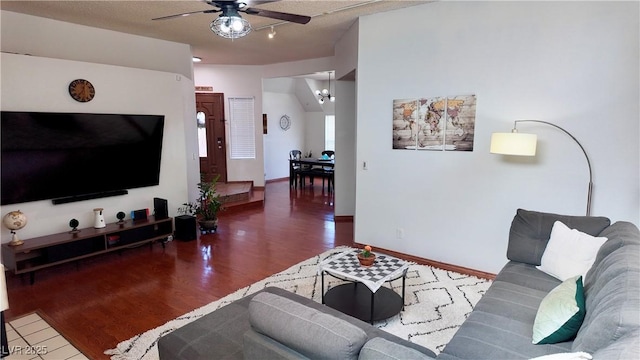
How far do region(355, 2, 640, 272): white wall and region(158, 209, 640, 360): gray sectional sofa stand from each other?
70 centimetres

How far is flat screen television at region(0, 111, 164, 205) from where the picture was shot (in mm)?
3781

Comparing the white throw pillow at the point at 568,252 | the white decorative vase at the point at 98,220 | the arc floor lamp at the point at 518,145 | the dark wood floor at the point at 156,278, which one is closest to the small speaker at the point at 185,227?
the dark wood floor at the point at 156,278

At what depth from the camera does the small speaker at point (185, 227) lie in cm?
520

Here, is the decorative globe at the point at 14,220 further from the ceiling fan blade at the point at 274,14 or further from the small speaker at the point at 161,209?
the ceiling fan blade at the point at 274,14

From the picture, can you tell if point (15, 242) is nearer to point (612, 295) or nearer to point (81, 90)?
point (81, 90)

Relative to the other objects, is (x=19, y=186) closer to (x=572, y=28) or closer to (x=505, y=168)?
(x=505, y=168)

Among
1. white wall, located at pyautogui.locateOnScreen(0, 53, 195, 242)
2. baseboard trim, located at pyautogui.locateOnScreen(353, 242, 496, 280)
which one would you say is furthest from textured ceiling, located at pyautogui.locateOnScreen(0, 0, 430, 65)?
baseboard trim, located at pyautogui.locateOnScreen(353, 242, 496, 280)

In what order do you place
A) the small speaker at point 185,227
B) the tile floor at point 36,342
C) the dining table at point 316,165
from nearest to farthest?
the tile floor at point 36,342 → the small speaker at point 185,227 → the dining table at point 316,165

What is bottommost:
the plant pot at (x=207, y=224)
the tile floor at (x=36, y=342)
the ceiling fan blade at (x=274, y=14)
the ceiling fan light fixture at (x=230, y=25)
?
the tile floor at (x=36, y=342)

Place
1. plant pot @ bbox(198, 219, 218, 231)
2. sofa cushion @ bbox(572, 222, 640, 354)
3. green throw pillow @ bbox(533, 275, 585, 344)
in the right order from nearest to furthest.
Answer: sofa cushion @ bbox(572, 222, 640, 354) → green throw pillow @ bbox(533, 275, 585, 344) → plant pot @ bbox(198, 219, 218, 231)

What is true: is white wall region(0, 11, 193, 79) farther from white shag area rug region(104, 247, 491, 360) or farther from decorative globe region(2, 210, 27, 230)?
white shag area rug region(104, 247, 491, 360)

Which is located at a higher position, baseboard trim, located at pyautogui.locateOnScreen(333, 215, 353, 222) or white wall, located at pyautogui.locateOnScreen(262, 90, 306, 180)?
white wall, located at pyautogui.locateOnScreen(262, 90, 306, 180)

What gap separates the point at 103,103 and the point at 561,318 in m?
5.09

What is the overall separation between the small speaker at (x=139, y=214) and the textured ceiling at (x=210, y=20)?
2458 millimetres
